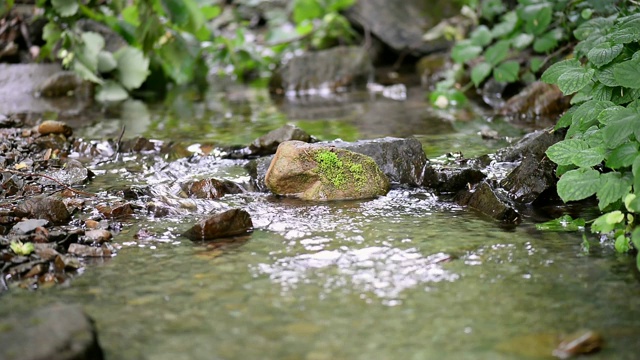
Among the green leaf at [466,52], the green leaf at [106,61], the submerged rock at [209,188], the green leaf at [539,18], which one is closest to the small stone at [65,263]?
the submerged rock at [209,188]

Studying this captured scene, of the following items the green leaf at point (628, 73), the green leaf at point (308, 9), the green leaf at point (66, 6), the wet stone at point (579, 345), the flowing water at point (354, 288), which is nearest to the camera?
the wet stone at point (579, 345)

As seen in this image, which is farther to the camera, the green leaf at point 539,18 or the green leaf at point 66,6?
the green leaf at point 66,6

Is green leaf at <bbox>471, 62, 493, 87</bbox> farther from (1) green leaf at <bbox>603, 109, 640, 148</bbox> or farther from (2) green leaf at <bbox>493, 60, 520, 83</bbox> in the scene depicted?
(1) green leaf at <bbox>603, 109, 640, 148</bbox>

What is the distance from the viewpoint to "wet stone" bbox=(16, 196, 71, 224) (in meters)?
3.38

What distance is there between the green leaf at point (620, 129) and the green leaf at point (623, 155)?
1.0 inches

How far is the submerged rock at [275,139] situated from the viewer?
15.7ft

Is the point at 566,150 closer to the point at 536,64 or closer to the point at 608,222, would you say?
the point at 608,222

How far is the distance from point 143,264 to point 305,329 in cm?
94

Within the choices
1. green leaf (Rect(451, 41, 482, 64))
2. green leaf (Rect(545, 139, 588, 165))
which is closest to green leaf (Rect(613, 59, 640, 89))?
green leaf (Rect(545, 139, 588, 165))

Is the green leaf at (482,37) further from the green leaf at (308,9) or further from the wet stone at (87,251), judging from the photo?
the wet stone at (87,251)

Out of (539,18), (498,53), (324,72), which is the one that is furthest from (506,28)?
(324,72)

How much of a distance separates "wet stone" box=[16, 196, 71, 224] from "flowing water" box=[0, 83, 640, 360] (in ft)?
1.09

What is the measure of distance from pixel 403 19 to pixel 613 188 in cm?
748

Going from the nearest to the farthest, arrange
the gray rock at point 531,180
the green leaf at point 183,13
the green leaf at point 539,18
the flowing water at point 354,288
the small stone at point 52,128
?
the flowing water at point 354,288
the gray rock at point 531,180
the small stone at point 52,128
the green leaf at point 539,18
the green leaf at point 183,13
